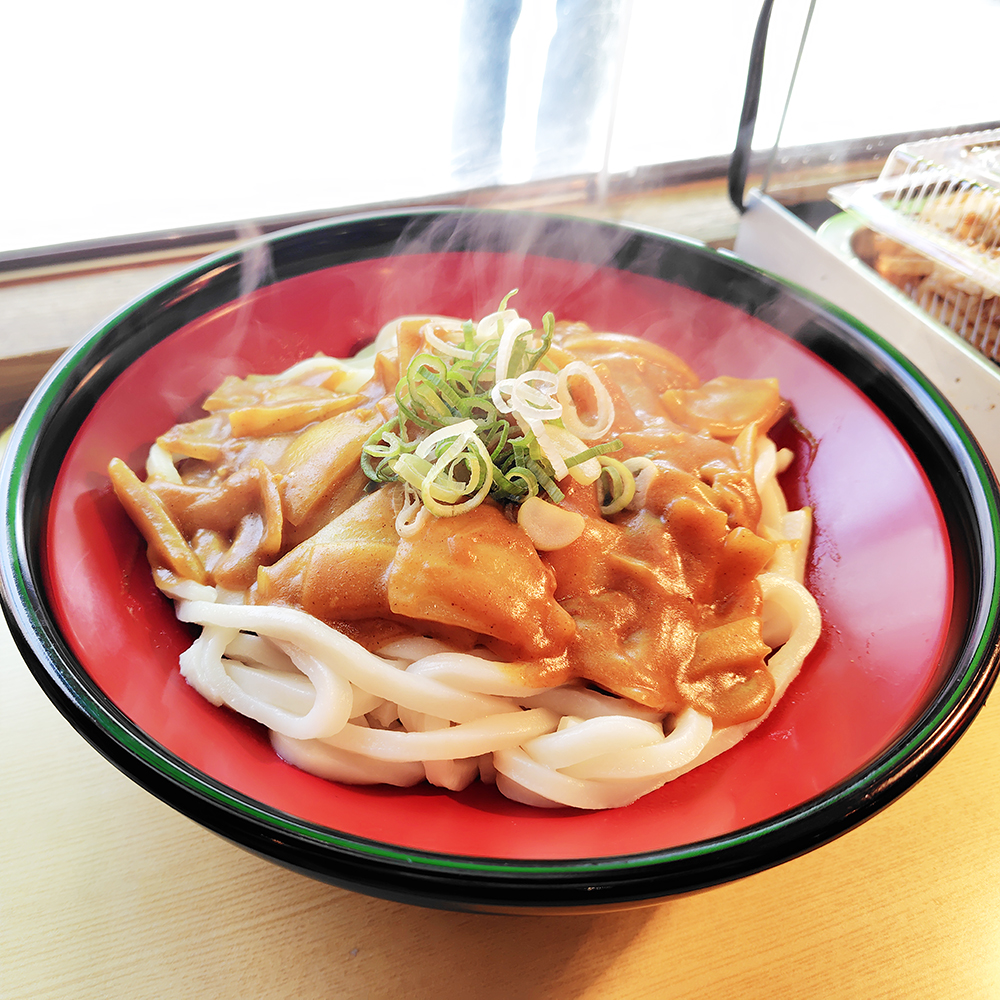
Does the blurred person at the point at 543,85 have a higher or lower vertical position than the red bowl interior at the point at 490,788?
higher

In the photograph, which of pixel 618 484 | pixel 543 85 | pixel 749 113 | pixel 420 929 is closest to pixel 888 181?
pixel 749 113

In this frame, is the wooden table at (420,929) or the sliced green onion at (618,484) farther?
the sliced green onion at (618,484)

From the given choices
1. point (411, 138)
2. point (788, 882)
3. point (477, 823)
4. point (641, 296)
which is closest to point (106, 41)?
point (411, 138)

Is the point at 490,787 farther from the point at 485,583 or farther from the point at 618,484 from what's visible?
the point at 618,484

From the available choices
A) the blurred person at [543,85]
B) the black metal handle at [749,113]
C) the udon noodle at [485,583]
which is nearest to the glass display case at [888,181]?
the black metal handle at [749,113]

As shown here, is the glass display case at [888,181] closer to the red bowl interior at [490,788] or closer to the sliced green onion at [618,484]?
the red bowl interior at [490,788]

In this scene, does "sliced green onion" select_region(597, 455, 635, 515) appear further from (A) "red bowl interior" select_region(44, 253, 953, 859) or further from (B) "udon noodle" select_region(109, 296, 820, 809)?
Answer: (A) "red bowl interior" select_region(44, 253, 953, 859)

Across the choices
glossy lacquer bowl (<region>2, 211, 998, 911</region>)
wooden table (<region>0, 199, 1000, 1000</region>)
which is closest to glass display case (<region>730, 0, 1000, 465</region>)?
glossy lacquer bowl (<region>2, 211, 998, 911</region>)

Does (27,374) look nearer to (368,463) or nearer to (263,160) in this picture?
(263,160)
